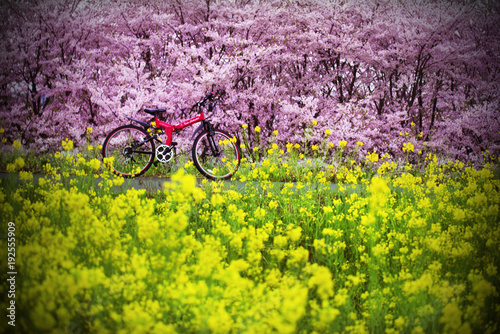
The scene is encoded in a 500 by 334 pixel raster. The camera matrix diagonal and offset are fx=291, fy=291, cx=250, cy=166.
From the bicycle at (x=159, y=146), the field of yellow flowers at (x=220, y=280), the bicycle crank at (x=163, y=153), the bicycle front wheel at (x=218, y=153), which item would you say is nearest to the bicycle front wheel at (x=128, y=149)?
the bicycle at (x=159, y=146)

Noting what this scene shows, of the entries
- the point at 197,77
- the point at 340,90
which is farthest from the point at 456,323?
the point at 340,90

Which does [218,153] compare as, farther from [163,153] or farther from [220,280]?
[220,280]

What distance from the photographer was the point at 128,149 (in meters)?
5.32

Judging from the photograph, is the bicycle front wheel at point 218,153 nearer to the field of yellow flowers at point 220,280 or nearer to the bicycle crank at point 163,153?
the bicycle crank at point 163,153

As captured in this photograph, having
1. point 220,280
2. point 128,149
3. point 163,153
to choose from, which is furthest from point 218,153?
point 220,280

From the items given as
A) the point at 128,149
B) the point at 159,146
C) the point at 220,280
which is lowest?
the point at 220,280

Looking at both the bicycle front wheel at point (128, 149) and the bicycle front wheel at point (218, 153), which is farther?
the bicycle front wheel at point (128, 149)

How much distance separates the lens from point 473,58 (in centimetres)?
625

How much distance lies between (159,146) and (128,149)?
64 centimetres

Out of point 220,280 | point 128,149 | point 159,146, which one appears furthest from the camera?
point 128,149

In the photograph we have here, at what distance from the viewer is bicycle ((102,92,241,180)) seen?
5.10m

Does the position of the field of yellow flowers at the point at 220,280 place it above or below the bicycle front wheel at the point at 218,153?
below

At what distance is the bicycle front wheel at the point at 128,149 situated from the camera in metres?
5.25

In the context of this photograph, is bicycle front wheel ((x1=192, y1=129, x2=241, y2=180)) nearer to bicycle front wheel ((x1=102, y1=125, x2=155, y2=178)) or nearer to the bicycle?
the bicycle
